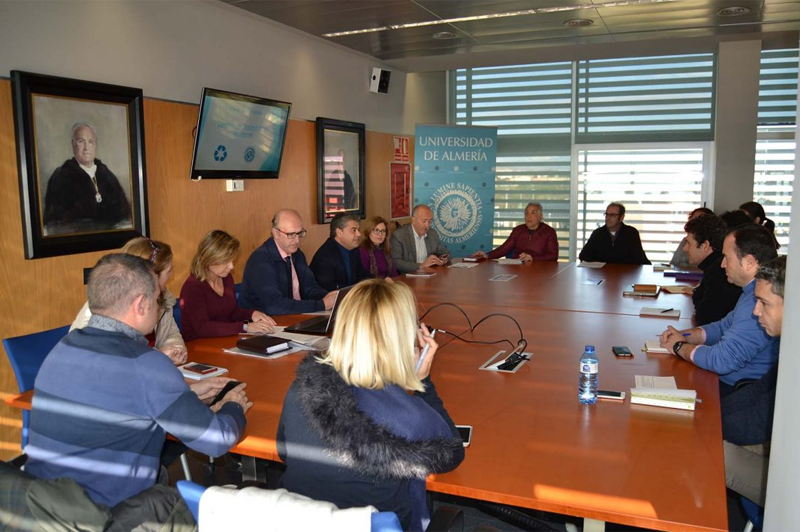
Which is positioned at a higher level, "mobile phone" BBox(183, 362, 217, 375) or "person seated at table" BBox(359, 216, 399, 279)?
"person seated at table" BBox(359, 216, 399, 279)

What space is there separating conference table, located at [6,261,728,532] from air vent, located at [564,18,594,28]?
3.06 meters

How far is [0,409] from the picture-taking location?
394cm

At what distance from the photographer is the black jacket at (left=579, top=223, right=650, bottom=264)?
279 inches

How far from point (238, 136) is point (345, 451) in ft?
14.5

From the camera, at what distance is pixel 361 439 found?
5.54 ft

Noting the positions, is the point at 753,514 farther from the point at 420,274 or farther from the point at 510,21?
the point at 510,21

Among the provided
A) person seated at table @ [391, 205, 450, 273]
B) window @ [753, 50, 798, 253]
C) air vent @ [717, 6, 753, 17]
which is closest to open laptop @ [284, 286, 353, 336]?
person seated at table @ [391, 205, 450, 273]

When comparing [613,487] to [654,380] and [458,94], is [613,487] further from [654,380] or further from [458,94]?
[458,94]

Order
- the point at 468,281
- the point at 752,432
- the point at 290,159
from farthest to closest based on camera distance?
1. the point at 290,159
2. the point at 468,281
3. the point at 752,432

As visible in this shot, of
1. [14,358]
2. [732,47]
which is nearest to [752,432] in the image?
[14,358]

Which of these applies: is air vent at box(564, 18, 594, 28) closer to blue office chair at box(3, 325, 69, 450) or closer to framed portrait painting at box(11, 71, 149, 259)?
framed portrait painting at box(11, 71, 149, 259)

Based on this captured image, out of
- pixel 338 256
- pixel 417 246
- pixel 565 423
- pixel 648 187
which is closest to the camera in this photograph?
pixel 565 423

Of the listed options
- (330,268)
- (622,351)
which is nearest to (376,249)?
(330,268)

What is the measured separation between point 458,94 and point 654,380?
8216mm
